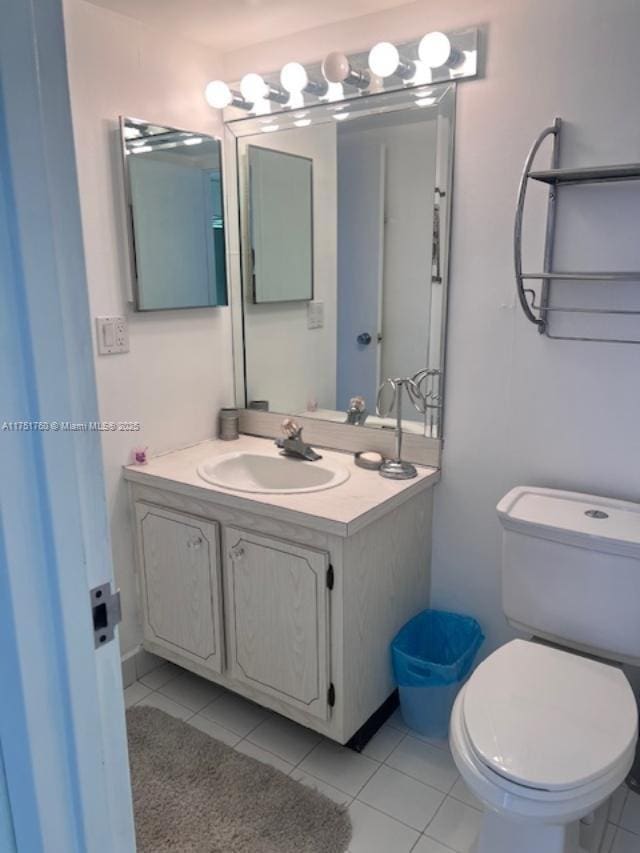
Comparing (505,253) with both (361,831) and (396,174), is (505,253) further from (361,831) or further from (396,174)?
(361,831)

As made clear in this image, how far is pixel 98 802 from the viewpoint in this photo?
732mm

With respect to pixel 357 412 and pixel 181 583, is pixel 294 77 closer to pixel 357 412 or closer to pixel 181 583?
pixel 357 412

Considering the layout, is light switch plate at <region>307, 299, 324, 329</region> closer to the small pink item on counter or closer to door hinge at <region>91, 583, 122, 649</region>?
the small pink item on counter

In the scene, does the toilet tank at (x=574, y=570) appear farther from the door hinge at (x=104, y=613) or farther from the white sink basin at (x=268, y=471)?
the door hinge at (x=104, y=613)

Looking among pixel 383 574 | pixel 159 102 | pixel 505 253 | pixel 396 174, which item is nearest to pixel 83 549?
pixel 383 574

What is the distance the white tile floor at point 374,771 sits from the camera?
1621 millimetres

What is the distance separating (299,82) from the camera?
1977 millimetres

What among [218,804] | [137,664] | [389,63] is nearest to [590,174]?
[389,63]

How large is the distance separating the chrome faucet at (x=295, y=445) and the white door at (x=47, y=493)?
1399 mm

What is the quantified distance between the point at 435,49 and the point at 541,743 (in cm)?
172

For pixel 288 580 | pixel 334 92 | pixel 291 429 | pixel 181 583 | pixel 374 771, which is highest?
pixel 334 92

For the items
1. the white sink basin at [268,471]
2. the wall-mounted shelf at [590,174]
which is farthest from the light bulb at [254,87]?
the white sink basin at [268,471]

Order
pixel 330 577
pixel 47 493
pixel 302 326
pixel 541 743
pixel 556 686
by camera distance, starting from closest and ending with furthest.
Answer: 1. pixel 47 493
2. pixel 541 743
3. pixel 556 686
4. pixel 330 577
5. pixel 302 326

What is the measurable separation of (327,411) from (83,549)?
5.29 feet
